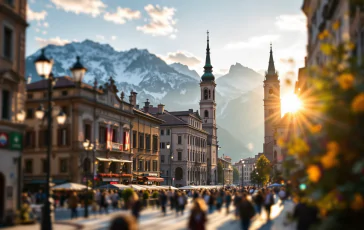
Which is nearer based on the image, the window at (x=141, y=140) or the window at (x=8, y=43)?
the window at (x=8, y=43)

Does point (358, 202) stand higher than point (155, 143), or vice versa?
point (155, 143)

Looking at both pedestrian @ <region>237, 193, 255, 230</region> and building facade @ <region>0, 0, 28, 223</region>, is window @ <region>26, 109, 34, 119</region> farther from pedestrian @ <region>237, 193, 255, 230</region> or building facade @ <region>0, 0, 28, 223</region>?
pedestrian @ <region>237, 193, 255, 230</region>

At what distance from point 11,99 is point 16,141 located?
7.02 ft

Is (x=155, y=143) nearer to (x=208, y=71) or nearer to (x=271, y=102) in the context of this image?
(x=208, y=71)

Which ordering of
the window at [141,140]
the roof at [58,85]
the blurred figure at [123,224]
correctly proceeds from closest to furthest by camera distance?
1. the blurred figure at [123,224]
2. the roof at [58,85]
3. the window at [141,140]

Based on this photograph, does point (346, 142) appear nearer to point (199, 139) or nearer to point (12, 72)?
point (12, 72)

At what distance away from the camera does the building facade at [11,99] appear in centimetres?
2472

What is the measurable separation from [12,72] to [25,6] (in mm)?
3999

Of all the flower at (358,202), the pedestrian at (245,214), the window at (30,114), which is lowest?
the pedestrian at (245,214)

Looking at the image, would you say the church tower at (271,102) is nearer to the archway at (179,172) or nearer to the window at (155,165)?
the archway at (179,172)

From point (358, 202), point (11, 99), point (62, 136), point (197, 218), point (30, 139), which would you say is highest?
point (62, 136)

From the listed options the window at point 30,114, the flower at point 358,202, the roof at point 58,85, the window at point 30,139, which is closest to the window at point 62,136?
the window at point 30,139

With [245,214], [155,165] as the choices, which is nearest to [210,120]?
[155,165]

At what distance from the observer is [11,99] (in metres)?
25.7
